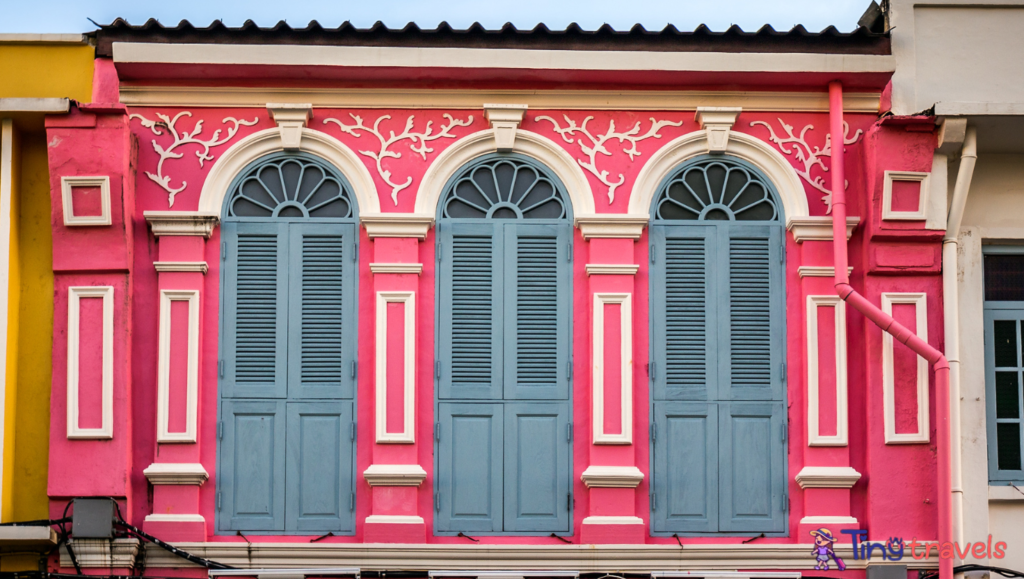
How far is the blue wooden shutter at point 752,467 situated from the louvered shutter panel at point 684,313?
32cm

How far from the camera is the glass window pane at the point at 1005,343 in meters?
10.2

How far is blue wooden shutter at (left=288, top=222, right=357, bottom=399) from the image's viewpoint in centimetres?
993

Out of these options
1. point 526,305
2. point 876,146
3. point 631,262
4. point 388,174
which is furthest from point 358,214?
point 876,146

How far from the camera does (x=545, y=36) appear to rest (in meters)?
10.2

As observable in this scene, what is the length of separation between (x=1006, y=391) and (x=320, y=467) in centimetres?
562

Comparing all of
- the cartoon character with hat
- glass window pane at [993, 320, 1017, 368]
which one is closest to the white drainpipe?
glass window pane at [993, 320, 1017, 368]

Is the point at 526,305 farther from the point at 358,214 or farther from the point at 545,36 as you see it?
the point at 545,36

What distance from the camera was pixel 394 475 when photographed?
971cm

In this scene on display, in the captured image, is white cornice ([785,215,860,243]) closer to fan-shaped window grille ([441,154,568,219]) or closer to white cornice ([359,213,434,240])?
fan-shaped window grille ([441,154,568,219])

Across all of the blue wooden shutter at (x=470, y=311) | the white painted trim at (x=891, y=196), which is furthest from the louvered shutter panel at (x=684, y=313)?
the white painted trim at (x=891, y=196)

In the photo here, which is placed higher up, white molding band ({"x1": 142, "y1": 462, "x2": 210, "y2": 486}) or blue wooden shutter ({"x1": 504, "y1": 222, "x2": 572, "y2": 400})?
blue wooden shutter ({"x1": 504, "y1": 222, "x2": 572, "y2": 400})

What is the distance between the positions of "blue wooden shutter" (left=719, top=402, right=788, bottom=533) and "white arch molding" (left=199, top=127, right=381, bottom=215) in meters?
3.38

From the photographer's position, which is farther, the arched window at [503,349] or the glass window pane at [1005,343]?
the glass window pane at [1005,343]

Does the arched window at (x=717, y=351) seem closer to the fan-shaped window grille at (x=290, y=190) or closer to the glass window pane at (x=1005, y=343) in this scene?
the glass window pane at (x=1005, y=343)
